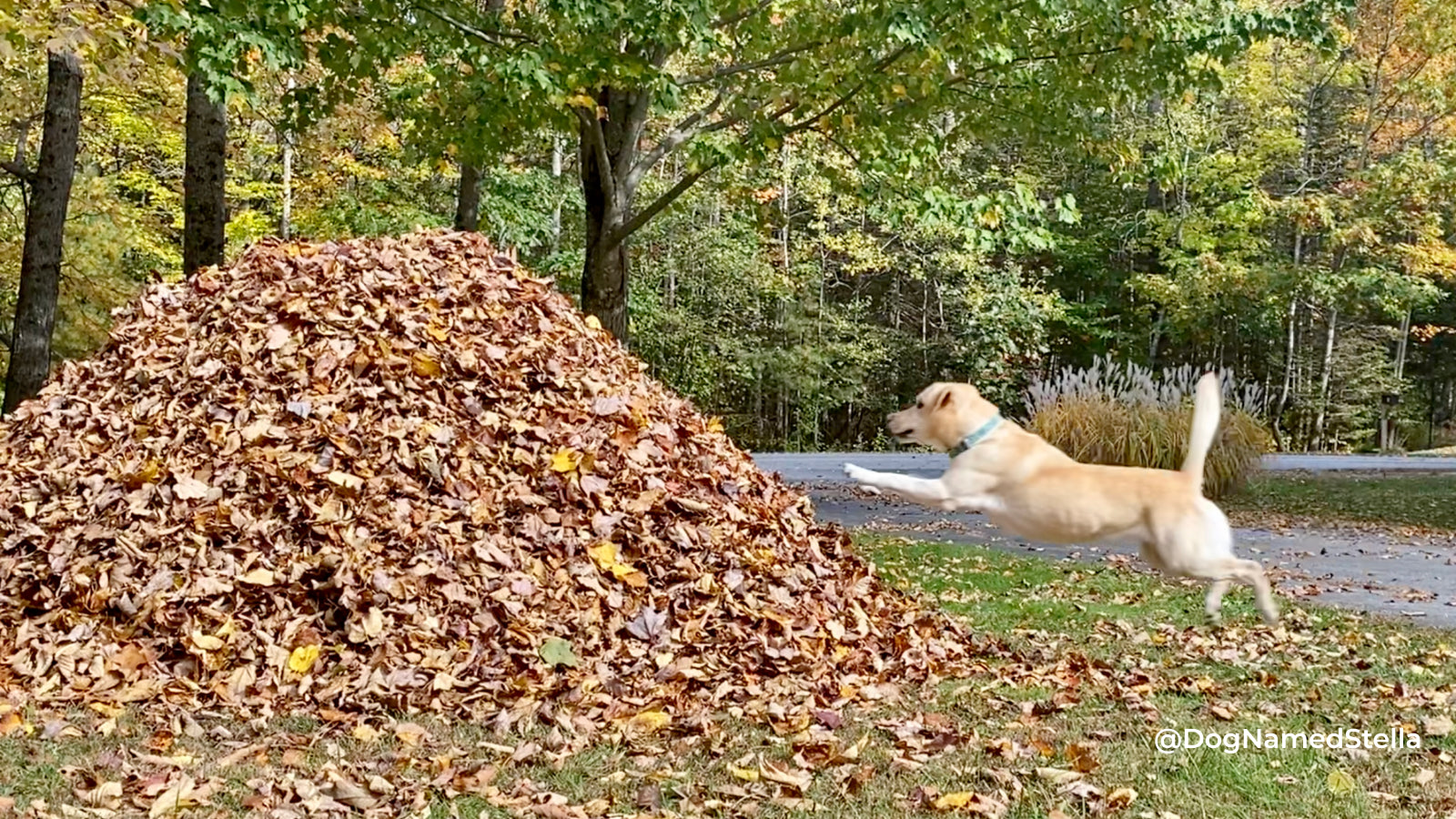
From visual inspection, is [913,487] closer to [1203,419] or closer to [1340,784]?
[1203,419]

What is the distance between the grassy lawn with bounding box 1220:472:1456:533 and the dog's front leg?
9.33 m

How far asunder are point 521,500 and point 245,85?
305cm

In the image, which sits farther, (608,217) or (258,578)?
(608,217)

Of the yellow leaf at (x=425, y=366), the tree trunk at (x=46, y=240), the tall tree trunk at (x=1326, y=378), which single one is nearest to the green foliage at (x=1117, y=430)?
the yellow leaf at (x=425, y=366)

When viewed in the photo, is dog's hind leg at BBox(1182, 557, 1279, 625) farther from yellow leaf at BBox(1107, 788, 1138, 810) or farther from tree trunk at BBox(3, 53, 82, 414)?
tree trunk at BBox(3, 53, 82, 414)

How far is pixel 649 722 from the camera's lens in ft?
14.5

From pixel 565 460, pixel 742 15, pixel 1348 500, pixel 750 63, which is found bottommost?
pixel 1348 500

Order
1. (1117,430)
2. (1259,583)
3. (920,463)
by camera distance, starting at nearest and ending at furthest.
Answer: (1259,583) < (1117,430) < (920,463)

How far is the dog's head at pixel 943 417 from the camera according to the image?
5.63 feet

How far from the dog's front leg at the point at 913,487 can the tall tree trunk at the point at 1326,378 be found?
70.5 ft

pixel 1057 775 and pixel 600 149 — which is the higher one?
pixel 600 149

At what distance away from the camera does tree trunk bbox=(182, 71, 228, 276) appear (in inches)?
324

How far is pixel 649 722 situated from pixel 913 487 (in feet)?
9.55

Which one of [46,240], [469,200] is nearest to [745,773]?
[46,240]
